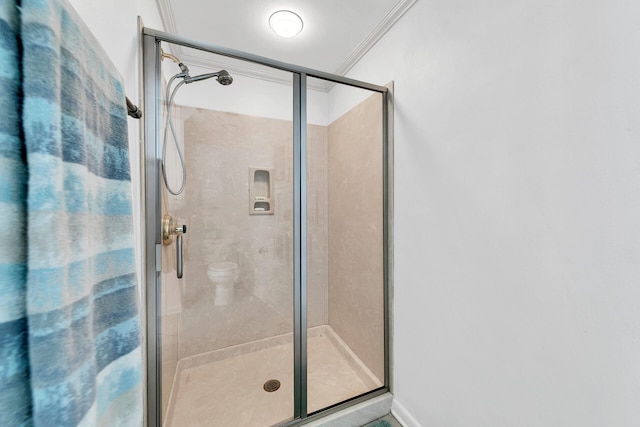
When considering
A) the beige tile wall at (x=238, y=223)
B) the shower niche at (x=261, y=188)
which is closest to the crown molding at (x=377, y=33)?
the beige tile wall at (x=238, y=223)

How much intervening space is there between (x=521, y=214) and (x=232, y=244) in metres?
1.52

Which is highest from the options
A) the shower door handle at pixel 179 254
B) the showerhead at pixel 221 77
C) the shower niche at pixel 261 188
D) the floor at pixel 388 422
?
the showerhead at pixel 221 77

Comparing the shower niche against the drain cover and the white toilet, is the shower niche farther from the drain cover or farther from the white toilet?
the drain cover

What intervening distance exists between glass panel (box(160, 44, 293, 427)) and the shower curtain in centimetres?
96

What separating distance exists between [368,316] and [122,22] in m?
1.94

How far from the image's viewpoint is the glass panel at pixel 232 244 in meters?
1.47

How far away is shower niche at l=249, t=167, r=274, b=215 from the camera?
1597mm

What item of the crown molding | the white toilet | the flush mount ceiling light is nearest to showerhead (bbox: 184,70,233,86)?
the flush mount ceiling light

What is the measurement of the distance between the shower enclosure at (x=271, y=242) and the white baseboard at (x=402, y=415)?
0.10m

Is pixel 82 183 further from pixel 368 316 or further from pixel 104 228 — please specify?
pixel 368 316

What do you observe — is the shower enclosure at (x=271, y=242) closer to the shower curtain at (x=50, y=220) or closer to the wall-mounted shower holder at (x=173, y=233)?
the wall-mounted shower holder at (x=173, y=233)

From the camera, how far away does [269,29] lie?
164 centimetres

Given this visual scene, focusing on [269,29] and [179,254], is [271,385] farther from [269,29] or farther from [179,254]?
[269,29]

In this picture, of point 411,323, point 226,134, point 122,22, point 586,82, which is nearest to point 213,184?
point 226,134
